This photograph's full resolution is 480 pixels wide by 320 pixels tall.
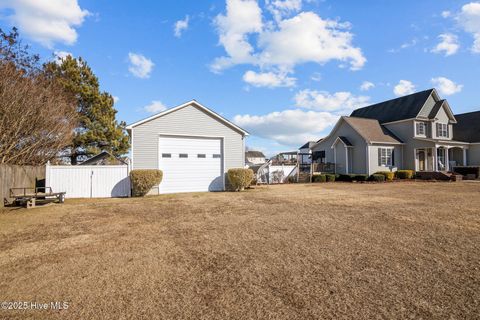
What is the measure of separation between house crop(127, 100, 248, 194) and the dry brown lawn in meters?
6.91

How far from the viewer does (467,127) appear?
27594mm

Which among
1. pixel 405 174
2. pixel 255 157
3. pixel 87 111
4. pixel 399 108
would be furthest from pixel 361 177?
pixel 255 157

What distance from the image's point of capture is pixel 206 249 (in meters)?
4.75

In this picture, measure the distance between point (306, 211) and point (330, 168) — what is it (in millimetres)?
18143

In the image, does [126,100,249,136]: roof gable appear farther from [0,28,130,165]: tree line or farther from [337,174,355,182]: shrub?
[337,174,355,182]: shrub

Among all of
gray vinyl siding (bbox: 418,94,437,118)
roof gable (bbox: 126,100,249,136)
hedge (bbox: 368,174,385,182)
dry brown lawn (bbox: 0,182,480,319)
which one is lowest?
dry brown lawn (bbox: 0,182,480,319)

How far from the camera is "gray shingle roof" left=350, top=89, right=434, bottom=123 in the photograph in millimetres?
24891

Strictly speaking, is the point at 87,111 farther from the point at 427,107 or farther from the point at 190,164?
the point at 427,107

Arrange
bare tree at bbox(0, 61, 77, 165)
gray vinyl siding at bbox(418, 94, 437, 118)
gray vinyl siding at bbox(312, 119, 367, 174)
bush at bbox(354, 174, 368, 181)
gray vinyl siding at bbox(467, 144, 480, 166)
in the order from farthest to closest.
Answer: gray vinyl siding at bbox(467, 144, 480, 166) < gray vinyl siding at bbox(418, 94, 437, 118) < gray vinyl siding at bbox(312, 119, 367, 174) < bush at bbox(354, 174, 368, 181) < bare tree at bbox(0, 61, 77, 165)

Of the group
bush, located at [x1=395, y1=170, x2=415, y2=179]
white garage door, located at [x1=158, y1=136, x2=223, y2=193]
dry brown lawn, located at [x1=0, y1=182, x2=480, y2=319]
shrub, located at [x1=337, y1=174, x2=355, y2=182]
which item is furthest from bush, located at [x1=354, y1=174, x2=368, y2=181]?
dry brown lawn, located at [x1=0, y1=182, x2=480, y2=319]

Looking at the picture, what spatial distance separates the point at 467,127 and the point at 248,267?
112ft

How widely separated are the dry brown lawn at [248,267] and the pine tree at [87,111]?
15870mm

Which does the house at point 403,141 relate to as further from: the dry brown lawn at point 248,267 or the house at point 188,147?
the dry brown lawn at point 248,267

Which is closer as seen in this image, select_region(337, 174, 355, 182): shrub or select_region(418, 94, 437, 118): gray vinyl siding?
select_region(337, 174, 355, 182): shrub
